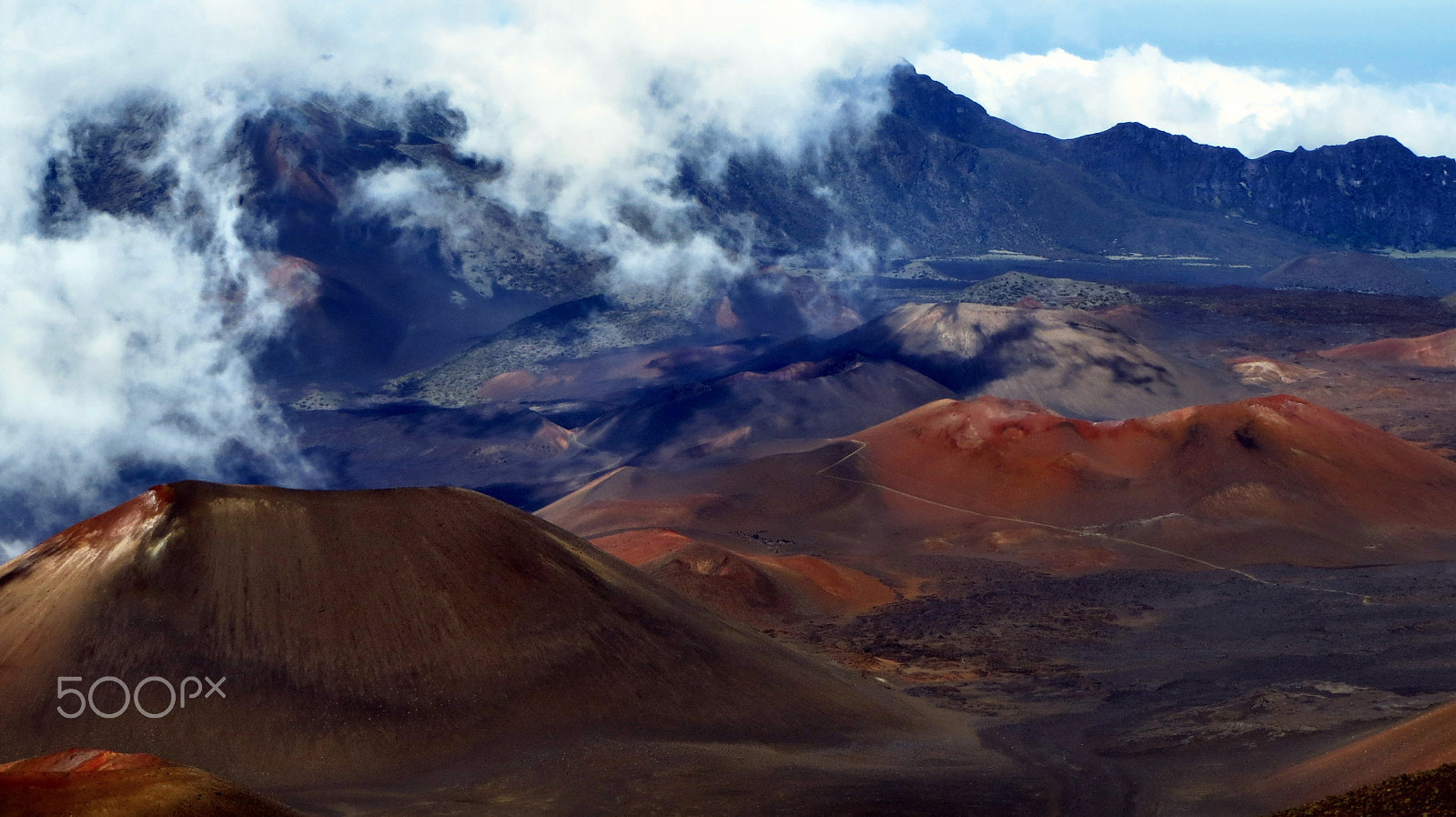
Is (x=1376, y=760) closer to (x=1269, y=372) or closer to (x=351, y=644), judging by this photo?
(x=351, y=644)

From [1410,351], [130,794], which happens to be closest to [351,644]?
[130,794]

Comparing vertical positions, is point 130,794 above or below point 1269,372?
below

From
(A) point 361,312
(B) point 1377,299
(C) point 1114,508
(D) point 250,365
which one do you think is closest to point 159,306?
(D) point 250,365

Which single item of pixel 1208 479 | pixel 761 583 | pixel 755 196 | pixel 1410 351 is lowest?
pixel 761 583

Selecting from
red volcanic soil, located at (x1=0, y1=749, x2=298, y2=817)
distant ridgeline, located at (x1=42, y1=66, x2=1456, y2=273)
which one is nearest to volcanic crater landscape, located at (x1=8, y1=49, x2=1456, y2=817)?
red volcanic soil, located at (x1=0, y1=749, x2=298, y2=817)

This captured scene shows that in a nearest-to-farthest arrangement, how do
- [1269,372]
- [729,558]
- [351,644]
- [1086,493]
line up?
[351,644]
[729,558]
[1086,493]
[1269,372]

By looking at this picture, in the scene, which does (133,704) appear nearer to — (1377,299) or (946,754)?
(946,754)

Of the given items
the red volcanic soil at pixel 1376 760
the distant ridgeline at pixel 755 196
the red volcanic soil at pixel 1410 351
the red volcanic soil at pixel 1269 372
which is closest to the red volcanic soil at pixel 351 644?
the red volcanic soil at pixel 1376 760
